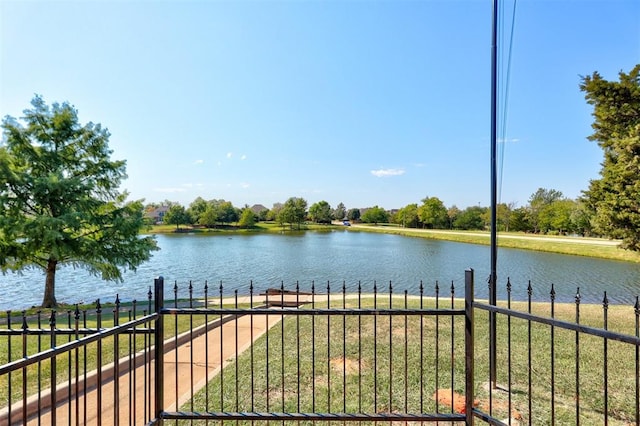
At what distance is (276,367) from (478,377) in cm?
270

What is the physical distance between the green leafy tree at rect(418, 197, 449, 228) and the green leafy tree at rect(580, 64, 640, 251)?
58348 millimetres

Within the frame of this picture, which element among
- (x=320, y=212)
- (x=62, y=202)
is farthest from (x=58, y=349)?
(x=320, y=212)

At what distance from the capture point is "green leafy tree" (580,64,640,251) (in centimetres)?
1066

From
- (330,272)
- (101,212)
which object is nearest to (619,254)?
(330,272)

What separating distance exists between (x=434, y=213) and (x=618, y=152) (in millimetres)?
59605

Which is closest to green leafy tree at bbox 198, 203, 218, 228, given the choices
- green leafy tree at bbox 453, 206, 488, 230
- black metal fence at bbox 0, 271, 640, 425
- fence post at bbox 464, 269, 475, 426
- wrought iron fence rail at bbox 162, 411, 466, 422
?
green leafy tree at bbox 453, 206, 488, 230

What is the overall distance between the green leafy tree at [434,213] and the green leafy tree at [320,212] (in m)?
31.8

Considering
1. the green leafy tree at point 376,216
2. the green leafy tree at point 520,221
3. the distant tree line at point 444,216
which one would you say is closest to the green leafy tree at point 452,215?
the distant tree line at point 444,216

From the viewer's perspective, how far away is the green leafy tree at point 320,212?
95688 millimetres

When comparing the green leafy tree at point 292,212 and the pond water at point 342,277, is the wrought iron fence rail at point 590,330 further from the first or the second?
the green leafy tree at point 292,212

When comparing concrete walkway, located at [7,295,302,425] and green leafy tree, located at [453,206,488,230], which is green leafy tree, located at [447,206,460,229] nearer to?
green leafy tree, located at [453,206,488,230]

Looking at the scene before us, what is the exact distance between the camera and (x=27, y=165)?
35.4ft

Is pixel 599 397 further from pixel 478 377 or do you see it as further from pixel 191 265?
pixel 191 265

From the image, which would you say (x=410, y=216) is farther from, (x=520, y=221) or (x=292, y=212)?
(x=292, y=212)
